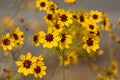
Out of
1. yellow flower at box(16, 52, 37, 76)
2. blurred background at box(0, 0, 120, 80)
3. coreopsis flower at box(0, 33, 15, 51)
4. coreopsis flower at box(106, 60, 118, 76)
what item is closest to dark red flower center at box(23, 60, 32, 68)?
yellow flower at box(16, 52, 37, 76)

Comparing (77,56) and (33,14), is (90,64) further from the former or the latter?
(33,14)

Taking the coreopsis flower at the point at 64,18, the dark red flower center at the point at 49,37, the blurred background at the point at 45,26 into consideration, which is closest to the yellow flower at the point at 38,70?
the dark red flower center at the point at 49,37

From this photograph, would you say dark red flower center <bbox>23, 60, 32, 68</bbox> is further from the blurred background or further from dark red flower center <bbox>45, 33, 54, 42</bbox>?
the blurred background

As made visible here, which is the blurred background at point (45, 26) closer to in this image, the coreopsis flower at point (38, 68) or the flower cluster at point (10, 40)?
the flower cluster at point (10, 40)

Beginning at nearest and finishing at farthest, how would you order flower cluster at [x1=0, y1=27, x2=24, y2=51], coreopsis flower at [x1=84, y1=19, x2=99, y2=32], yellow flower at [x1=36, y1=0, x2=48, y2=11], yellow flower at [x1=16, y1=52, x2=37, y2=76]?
yellow flower at [x1=16, y1=52, x2=37, y2=76]
flower cluster at [x1=0, y1=27, x2=24, y2=51]
coreopsis flower at [x1=84, y1=19, x2=99, y2=32]
yellow flower at [x1=36, y1=0, x2=48, y2=11]

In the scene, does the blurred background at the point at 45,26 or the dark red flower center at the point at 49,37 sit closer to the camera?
the dark red flower center at the point at 49,37

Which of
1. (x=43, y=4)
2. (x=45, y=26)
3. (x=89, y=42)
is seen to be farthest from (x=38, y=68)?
(x=45, y=26)
